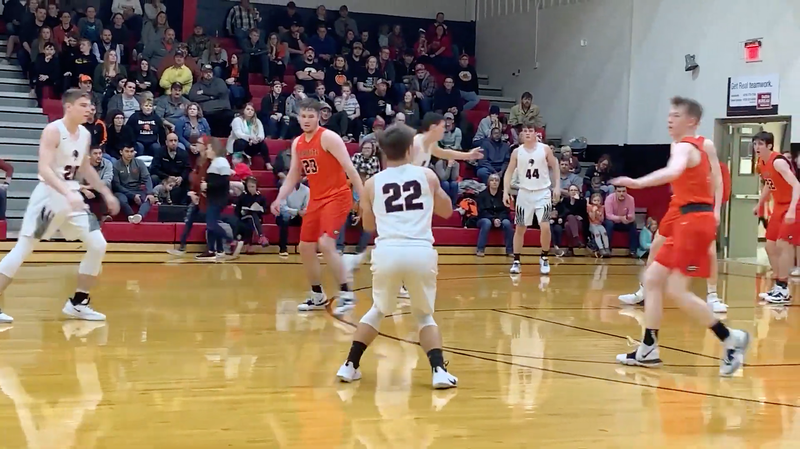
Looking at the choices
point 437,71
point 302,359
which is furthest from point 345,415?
point 437,71

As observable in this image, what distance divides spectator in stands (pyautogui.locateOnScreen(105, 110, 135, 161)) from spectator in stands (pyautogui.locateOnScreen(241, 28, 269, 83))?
399 centimetres

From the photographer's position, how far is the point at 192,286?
980cm

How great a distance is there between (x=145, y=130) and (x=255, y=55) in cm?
403

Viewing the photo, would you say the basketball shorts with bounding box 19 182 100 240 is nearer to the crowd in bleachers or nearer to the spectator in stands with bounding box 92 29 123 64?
the crowd in bleachers

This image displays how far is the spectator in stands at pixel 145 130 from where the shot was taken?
14242 mm

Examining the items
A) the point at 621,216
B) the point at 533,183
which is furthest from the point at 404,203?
the point at 621,216

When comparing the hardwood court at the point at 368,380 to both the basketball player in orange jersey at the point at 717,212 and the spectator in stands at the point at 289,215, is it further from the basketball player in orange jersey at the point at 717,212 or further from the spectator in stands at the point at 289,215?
the spectator in stands at the point at 289,215

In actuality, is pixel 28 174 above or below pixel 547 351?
above

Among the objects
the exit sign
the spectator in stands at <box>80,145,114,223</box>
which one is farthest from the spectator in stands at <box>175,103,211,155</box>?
the exit sign

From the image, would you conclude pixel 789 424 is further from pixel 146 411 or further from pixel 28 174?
pixel 28 174

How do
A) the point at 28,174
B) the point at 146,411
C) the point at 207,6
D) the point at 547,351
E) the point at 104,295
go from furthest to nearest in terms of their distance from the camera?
the point at 207,6, the point at 28,174, the point at 104,295, the point at 547,351, the point at 146,411

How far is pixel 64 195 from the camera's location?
681 cm

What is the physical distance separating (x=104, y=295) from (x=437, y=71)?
12.4 meters

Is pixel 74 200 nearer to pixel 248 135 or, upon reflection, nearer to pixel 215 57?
pixel 248 135
